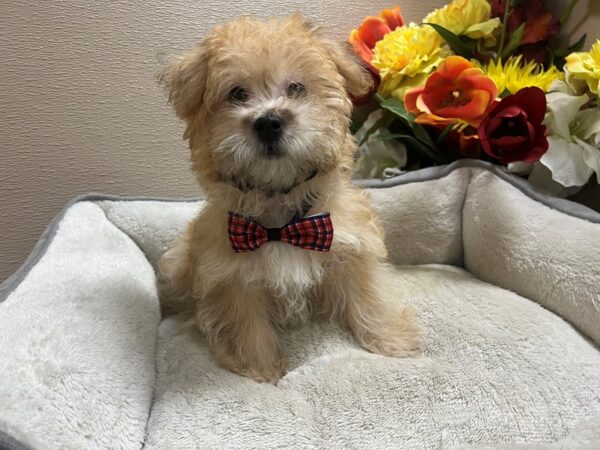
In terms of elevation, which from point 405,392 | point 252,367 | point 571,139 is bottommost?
point 252,367

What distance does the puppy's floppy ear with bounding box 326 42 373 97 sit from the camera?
1.59m

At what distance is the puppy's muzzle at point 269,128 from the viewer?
1353 mm

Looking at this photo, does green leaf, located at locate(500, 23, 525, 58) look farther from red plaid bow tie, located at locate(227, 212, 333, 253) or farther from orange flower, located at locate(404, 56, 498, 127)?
red plaid bow tie, located at locate(227, 212, 333, 253)

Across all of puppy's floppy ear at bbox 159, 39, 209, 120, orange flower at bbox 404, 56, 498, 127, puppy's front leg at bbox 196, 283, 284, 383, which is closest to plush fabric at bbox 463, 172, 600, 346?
orange flower at bbox 404, 56, 498, 127

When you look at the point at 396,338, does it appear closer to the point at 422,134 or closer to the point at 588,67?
the point at 422,134

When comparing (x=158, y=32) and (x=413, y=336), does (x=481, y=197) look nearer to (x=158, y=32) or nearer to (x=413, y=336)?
(x=413, y=336)

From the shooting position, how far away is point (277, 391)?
1523 millimetres

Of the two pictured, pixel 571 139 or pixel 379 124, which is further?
pixel 379 124

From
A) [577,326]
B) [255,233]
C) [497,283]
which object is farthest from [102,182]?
[577,326]

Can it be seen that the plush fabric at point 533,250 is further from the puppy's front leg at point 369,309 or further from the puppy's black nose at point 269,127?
the puppy's black nose at point 269,127

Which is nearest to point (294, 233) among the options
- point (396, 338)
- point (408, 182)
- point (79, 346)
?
point (396, 338)

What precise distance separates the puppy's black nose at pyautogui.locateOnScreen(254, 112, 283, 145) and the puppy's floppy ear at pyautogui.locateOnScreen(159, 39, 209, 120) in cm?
26

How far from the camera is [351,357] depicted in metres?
1.63

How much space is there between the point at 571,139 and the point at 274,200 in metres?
1.10
